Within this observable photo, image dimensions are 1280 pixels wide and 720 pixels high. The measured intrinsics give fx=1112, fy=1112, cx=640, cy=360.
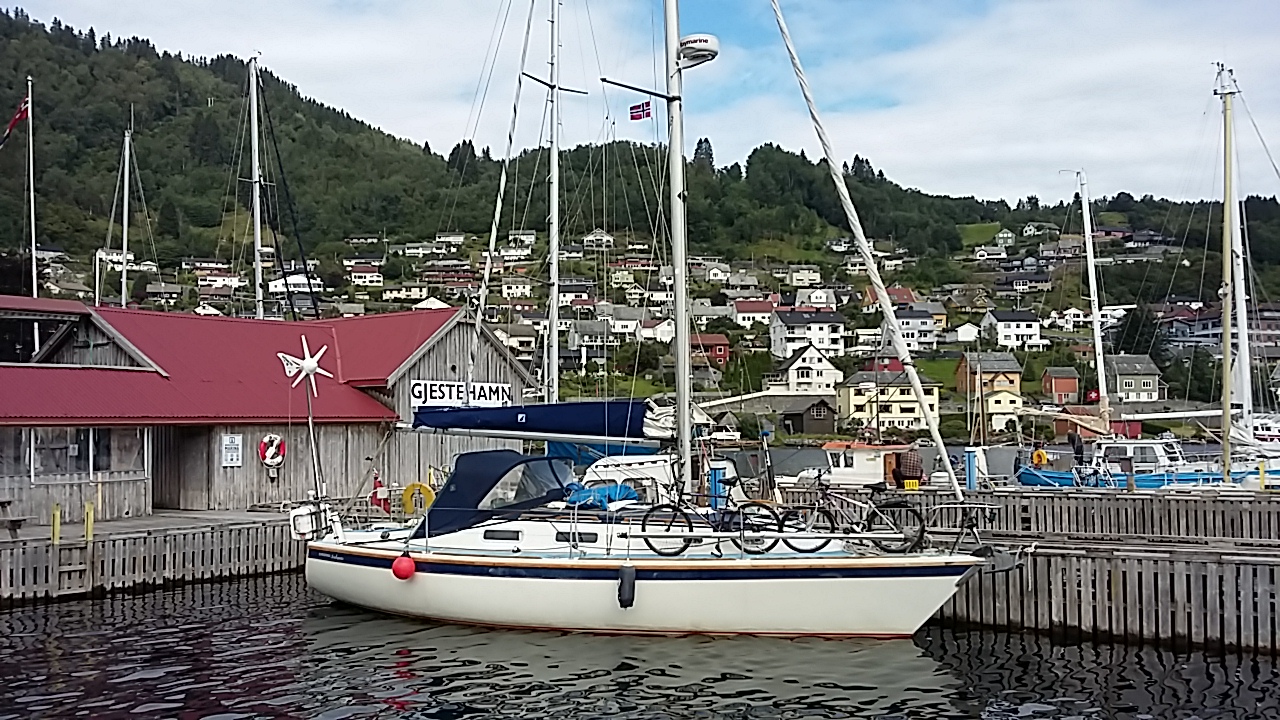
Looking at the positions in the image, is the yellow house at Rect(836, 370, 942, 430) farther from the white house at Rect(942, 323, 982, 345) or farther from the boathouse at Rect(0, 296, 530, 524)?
the boathouse at Rect(0, 296, 530, 524)

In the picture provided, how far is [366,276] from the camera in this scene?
15138 centimetres

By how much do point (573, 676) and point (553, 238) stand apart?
57.0 ft

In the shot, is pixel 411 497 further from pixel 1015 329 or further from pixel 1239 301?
pixel 1015 329

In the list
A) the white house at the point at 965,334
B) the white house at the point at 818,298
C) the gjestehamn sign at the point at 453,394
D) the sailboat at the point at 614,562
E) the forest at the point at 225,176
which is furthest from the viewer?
the white house at the point at 818,298

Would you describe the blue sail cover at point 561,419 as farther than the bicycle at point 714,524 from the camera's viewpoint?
Yes

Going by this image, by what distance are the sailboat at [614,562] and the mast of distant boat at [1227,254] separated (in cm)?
1857

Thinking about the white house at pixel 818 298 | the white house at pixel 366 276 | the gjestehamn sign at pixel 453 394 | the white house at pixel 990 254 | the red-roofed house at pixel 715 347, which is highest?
the white house at pixel 990 254

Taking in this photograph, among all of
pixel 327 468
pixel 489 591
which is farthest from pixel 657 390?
pixel 489 591

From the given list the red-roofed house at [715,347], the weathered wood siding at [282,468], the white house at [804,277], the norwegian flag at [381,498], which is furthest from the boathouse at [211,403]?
the white house at [804,277]

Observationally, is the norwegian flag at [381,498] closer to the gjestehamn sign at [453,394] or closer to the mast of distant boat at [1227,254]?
the gjestehamn sign at [453,394]

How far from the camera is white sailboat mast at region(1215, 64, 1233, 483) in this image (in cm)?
2988

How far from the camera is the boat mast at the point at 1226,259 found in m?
29.9

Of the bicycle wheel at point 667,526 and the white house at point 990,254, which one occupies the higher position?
the white house at point 990,254

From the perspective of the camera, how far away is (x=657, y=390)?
7888 cm
